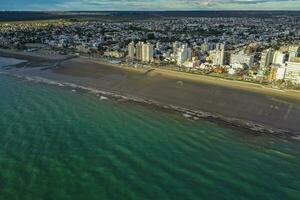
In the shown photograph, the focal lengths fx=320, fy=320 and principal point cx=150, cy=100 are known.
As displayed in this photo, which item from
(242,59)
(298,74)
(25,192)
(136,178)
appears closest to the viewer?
(25,192)

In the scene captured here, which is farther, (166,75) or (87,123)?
(166,75)

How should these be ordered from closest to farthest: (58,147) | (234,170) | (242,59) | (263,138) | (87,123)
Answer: (234,170) → (58,147) → (263,138) → (87,123) → (242,59)

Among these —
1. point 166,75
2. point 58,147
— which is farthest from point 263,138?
point 166,75

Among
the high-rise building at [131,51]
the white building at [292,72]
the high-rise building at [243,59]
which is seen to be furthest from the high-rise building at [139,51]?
the white building at [292,72]

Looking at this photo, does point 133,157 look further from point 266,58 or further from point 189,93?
point 266,58

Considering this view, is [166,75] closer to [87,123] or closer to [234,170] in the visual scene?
[87,123]

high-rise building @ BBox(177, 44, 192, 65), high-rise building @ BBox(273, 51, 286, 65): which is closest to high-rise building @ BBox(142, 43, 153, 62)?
high-rise building @ BBox(177, 44, 192, 65)

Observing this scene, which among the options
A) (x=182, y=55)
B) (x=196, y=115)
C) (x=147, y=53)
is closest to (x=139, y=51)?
(x=147, y=53)
